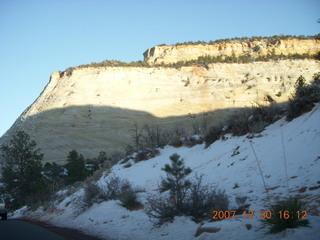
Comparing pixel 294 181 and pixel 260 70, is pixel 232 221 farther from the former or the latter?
pixel 260 70

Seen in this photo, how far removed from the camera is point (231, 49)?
231ft

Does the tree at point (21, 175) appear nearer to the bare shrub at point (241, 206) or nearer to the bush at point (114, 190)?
the bush at point (114, 190)

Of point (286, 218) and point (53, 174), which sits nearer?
point (286, 218)

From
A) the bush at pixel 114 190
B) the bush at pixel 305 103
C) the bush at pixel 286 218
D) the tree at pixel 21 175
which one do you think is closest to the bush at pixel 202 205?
the bush at pixel 286 218

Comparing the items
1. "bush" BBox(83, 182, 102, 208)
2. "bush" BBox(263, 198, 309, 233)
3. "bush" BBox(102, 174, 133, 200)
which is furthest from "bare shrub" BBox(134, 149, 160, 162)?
"bush" BBox(263, 198, 309, 233)

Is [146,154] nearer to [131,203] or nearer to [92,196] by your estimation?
[92,196]

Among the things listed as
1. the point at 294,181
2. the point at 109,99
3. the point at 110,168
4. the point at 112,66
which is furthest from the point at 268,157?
the point at 112,66

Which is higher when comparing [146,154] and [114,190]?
[146,154]

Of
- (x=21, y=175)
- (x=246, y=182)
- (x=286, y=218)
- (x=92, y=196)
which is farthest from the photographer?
(x=21, y=175)

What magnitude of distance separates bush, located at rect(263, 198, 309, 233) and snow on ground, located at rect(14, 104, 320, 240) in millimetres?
120

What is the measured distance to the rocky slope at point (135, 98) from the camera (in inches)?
1858

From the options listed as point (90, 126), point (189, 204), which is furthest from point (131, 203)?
point (90, 126)

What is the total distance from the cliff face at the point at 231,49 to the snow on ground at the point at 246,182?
5814 centimetres

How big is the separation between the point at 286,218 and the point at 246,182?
3556mm
